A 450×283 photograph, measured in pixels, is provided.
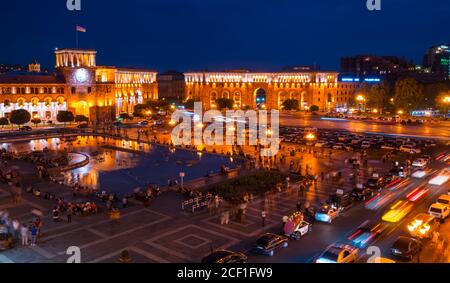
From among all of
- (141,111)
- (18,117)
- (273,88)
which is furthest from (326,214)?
(273,88)

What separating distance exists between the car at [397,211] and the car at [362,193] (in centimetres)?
231

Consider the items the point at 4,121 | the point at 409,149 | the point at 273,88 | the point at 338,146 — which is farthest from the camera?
the point at 273,88

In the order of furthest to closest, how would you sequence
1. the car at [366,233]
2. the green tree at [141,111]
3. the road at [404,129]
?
the green tree at [141,111]
the road at [404,129]
the car at [366,233]

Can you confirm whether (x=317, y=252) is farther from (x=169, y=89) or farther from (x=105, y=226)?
(x=169, y=89)

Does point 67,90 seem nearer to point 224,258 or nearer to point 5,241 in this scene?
point 5,241

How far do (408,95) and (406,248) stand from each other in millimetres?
89190

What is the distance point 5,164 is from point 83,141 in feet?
73.4

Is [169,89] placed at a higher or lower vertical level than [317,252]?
higher

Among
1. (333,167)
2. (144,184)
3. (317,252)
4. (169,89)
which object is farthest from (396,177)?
(169,89)

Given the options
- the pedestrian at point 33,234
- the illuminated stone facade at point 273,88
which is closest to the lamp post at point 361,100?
the illuminated stone facade at point 273,88

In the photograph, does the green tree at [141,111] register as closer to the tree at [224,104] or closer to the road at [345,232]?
the tree at [224,104]

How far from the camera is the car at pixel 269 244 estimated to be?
2104cm

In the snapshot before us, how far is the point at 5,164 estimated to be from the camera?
41656 mm

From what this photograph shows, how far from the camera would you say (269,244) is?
69.4ft
